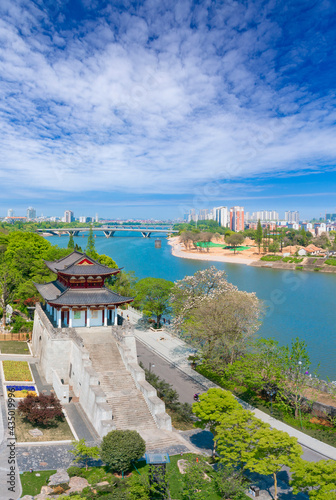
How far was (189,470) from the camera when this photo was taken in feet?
41.4

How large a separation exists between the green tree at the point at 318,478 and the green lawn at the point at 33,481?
28.3 ft

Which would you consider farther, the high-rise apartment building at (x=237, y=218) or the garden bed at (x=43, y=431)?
the high-rise apartment building at (x=237, y=218)

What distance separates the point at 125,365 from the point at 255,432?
32.0 ft

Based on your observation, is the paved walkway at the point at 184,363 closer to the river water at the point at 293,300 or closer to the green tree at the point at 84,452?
the green tree at the point at 84,452

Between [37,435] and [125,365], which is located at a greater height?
[125,365]

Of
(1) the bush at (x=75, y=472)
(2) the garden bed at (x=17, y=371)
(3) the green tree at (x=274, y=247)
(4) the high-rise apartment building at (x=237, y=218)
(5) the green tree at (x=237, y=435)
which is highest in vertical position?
(4) the high-rise apartment building at (x=237, y=218)

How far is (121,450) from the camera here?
14.2 m

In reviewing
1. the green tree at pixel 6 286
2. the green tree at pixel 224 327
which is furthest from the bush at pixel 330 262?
the green tree at pixel 6 286

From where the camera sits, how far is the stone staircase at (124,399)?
672 inches

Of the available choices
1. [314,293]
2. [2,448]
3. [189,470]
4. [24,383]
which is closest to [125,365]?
[24,383]

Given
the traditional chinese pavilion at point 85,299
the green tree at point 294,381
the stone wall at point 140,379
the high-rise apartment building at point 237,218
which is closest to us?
the stone wall at point 140,379

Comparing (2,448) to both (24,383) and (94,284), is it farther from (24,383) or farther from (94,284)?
→ (94,284)

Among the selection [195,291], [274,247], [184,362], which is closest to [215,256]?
[274,247]

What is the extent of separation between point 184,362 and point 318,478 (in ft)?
55.7
